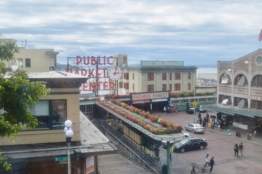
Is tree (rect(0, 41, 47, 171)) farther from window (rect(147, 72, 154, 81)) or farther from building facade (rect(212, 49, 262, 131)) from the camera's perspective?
window (rect(147, 72, 154, 81))

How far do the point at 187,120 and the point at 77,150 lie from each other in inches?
1941

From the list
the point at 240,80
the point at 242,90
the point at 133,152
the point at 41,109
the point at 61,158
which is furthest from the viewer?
the point at 240,80

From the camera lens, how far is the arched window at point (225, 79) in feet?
214

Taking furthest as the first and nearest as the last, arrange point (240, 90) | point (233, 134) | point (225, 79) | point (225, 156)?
point (225, 79)
point (240, 90)
point (233, 134)
point (225, 156)

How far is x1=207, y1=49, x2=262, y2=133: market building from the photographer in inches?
2270

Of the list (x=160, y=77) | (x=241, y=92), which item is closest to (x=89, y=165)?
(x=241, y=92)

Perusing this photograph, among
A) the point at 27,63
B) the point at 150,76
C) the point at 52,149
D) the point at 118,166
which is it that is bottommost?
the point at 118,166

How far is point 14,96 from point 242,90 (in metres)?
51.3

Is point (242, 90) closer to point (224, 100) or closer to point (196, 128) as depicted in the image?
point (224, 100)

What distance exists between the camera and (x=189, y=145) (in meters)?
47.0

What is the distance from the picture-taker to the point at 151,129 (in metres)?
35.7

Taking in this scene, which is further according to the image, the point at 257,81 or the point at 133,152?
the point at 257,81

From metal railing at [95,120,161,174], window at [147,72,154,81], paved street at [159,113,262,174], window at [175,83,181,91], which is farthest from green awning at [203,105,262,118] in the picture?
window at [175,83,181,91]

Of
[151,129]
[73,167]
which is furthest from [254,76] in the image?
[73,167]
